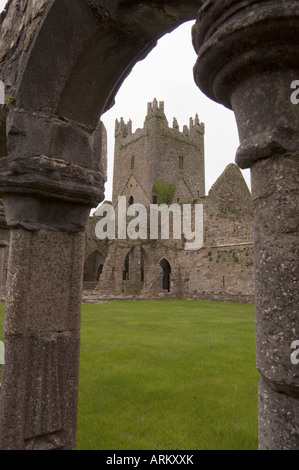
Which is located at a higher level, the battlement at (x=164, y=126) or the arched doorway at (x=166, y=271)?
the battlement at (x=164, y=126)

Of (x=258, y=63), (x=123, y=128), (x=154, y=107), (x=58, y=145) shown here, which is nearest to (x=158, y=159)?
(x=154, y=107)

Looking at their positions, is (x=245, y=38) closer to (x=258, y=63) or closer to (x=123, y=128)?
(x=258, y=63)

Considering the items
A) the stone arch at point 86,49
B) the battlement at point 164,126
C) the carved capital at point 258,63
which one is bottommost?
the carved capital at point 258,63

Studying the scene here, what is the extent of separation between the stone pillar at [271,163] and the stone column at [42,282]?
4.85 feet

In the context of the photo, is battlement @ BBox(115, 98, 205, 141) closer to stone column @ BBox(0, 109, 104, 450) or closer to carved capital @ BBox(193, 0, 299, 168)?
stone column @ BBox(0, 109, 104, 450)

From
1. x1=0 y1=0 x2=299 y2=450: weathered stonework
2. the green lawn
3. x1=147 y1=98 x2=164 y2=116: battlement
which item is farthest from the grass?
x1=147 y1=98 x2=164 y2=116: battlement

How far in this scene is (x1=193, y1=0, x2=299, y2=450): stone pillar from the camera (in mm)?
1436

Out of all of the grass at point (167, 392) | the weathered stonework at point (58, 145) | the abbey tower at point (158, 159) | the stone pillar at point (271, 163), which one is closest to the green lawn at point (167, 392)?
the grass at point (167, 392)

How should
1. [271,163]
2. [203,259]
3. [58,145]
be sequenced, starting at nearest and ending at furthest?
[271,163] < [58,145] < [203,259]

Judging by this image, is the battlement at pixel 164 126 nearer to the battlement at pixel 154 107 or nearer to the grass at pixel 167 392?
the battlement at pixel 154 107

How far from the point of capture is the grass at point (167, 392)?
3.12m

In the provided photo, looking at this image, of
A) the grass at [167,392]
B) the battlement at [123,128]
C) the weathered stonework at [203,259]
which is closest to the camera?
the grass at [167,392]

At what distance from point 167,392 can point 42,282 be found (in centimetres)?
247

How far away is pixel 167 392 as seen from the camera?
14.1 ft
